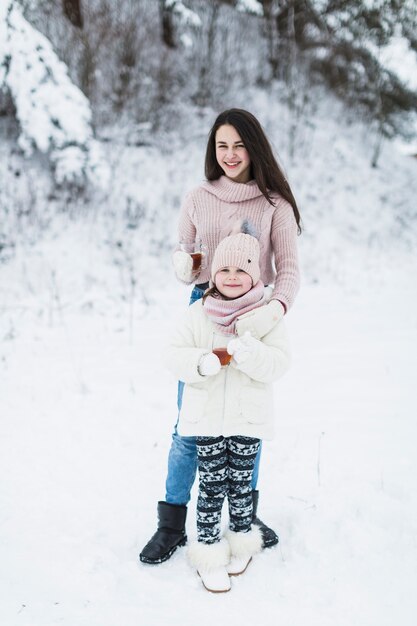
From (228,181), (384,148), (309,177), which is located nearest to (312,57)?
(384,148)

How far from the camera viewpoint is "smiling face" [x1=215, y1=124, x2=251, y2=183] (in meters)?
2.51

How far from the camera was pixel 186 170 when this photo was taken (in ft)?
36.1

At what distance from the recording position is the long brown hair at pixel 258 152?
2.48 metres

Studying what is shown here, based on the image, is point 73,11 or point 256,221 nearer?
point 256,221

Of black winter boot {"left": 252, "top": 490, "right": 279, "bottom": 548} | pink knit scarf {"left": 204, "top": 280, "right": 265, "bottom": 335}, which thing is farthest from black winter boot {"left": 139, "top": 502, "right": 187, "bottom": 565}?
pink knit scarf {"left": 204, "top": 280, "right": 265, "bottom": 335}

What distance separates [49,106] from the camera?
816 centimetres

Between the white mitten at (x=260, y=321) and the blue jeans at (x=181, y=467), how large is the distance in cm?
55

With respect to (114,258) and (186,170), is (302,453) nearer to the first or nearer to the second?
(114,258)

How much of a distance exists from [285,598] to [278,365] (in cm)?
119

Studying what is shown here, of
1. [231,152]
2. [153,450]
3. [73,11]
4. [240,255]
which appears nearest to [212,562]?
[153,450]

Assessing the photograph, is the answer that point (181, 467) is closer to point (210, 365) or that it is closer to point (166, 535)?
point (166, 535)

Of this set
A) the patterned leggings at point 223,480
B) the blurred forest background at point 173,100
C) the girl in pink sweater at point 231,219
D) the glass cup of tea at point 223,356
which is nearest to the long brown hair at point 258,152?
the girl in pink sweater at point 231,219

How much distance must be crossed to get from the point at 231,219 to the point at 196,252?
0.26 m

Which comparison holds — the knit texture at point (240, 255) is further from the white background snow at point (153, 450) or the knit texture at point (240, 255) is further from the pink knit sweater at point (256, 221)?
the white background snow at point (153, 450)
